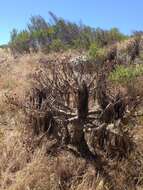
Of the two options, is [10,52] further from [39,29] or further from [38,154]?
[38,154]

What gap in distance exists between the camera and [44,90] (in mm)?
6551

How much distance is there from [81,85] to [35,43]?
14.6 metres

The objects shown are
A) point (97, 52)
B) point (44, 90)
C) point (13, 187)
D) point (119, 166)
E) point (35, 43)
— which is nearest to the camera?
point (13, 187)

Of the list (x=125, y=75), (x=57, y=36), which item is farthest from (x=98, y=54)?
(x=57, y=36)

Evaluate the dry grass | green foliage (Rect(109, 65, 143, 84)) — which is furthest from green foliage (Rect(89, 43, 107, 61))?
the dry grass

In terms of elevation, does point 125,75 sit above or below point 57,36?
below

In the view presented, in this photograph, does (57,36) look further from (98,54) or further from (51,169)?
(51,169)

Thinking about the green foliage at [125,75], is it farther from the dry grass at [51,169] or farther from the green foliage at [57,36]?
the green foliage at [57,36]

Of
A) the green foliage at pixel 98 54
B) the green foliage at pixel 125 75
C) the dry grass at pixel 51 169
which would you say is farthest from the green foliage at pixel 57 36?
the dry grass at pixel 51 169

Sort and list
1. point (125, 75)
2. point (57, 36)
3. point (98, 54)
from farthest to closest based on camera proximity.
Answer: point (57, 36) < point (98, 54) < point (125, 75)

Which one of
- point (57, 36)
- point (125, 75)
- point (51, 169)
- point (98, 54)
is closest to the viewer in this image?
point (51, 169)

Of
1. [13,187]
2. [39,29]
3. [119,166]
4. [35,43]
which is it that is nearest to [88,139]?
[119,166]

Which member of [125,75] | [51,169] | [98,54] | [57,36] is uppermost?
[57,36]

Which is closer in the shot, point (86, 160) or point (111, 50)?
point (86, 160)
